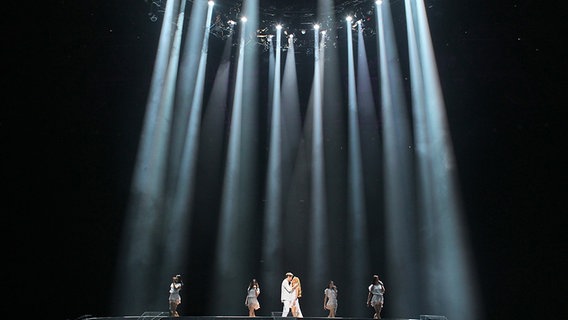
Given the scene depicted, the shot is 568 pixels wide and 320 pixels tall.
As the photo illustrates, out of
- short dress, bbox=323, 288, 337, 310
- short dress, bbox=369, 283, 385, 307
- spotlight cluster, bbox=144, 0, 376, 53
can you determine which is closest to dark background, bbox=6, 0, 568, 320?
spotlight cluster, bbox=144, 0, 376, 53

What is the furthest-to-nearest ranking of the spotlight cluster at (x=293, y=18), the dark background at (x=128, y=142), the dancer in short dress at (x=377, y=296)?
the spotlight cluster at (x=293, y=18) → the dark background at (x=128, y=142) → the dancer in short dress at (x=377, y=296)

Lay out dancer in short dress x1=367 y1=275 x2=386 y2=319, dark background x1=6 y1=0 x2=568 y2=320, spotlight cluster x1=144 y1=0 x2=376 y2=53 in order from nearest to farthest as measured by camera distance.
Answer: dancer in short dress x1=367 y1=275 x2=386 y2=319, dark background x1=6 y1=0 x2=568 y2=320, spotlight cluster x1=144 y1=0 x2=376 y2=53

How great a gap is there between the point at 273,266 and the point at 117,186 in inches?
165

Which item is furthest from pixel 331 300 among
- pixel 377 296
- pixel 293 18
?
pixel 293 18

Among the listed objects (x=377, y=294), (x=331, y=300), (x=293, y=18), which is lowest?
(x=331, y=300)

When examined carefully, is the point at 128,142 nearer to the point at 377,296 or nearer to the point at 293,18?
the point at 293,18

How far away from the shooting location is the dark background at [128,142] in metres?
9.47

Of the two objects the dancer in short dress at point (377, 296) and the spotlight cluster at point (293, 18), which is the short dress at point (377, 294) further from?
the spotlight cluster at point (293, 18)

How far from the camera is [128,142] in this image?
1129cm

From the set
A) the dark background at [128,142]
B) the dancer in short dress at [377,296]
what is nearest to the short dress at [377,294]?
the dancer in short dress at [377,296]

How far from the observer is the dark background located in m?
9.47

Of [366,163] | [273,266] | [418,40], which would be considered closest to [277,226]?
[273,266]

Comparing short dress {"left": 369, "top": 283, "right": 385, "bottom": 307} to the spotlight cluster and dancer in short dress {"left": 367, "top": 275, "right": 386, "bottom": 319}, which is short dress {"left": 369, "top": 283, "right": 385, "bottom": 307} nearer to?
dancer in short dress {"left": 367, "top": 275, "right": 386, "bottom": 319}

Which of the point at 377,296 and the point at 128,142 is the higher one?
the point at 128,142
